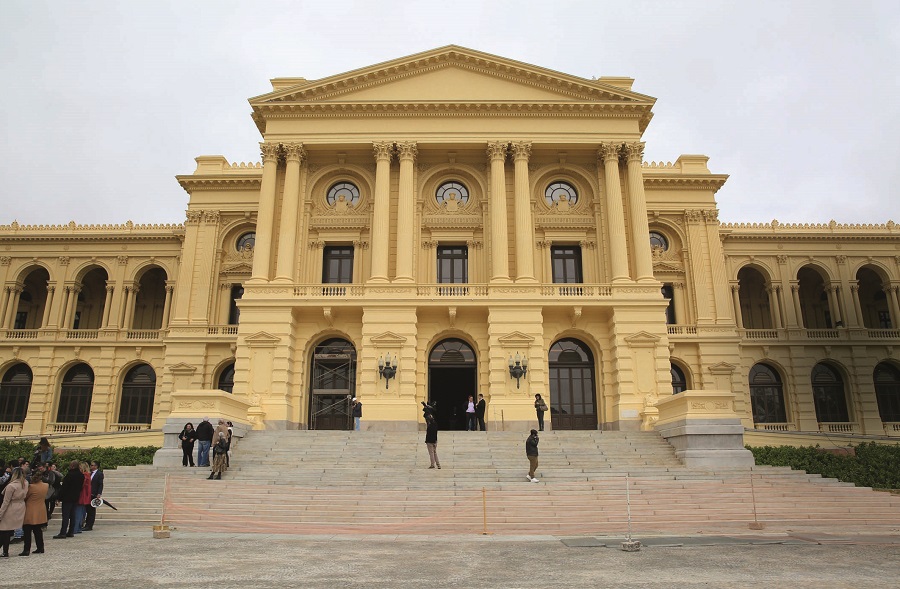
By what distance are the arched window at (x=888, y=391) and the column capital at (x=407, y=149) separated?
34.9 meters

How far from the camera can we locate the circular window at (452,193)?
38.3 m

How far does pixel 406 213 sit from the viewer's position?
3581cm

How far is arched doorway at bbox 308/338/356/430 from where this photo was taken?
3459cm

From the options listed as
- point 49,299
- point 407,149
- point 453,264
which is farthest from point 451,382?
point 49,299

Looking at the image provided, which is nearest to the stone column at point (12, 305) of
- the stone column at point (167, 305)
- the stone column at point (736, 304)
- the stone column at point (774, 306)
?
the stone column at point (167, 305)

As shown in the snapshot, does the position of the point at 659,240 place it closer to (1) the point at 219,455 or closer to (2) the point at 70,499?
(1) the point at 219,455

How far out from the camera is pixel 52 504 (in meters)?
17.0

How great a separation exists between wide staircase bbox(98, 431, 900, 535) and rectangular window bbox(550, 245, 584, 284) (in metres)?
13.5

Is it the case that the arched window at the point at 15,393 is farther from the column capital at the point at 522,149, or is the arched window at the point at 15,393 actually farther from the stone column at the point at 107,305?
the column capital at the point at 522,149

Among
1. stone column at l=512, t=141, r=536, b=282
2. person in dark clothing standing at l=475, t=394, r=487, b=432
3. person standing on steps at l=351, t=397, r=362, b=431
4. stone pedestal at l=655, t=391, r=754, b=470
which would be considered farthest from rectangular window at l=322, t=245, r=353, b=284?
stone pedestal at l=655, t=391, r=754, b=470

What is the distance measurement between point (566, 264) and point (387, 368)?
1174 cm

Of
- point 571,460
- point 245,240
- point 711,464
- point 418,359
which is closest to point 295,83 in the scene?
point 245,240

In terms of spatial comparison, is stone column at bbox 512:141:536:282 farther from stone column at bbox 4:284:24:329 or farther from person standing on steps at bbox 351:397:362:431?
stone column at bbox 4:284:24:329

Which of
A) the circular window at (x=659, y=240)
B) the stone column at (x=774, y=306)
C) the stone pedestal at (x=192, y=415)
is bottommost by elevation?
the stone pedestal at (x=192, y=415)
